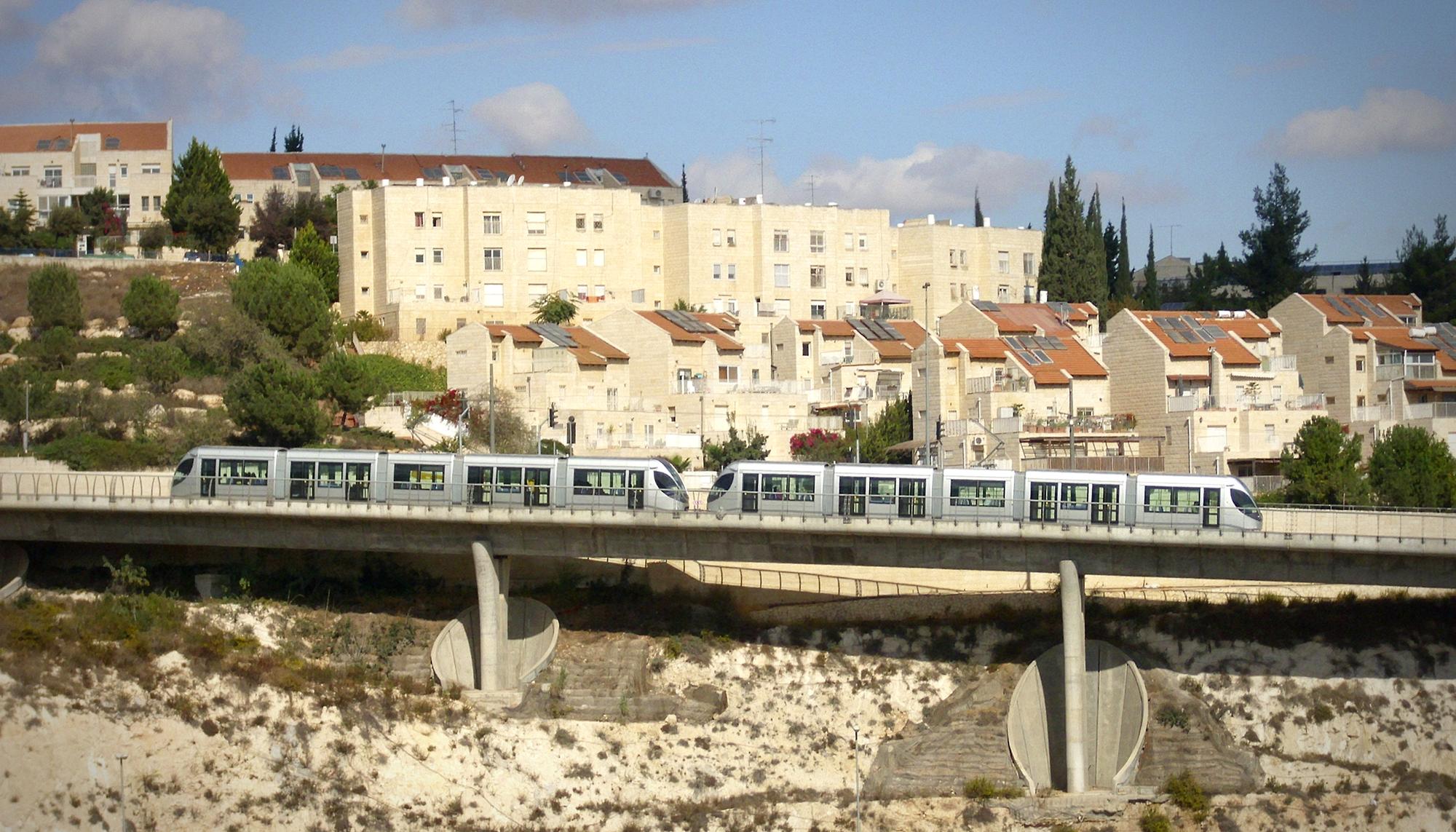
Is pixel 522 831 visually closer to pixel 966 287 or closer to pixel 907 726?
pixel 907 726

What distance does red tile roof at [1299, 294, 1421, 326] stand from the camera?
94.5 meters

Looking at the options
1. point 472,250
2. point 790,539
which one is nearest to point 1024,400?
point 790,539

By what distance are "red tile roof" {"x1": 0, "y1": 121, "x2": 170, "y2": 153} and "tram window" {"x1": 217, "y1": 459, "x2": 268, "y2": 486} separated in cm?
6659

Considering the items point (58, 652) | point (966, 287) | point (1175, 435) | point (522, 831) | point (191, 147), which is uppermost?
point (191, 147)

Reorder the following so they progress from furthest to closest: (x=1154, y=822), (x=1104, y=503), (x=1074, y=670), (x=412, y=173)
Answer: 1. (x=412, y=173)
2. (x=1104, y=503)
3. (x=1074, y=670)
4. (x=1154, y=822)

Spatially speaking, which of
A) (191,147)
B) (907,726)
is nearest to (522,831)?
(907,726)

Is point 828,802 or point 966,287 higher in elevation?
point 966,287

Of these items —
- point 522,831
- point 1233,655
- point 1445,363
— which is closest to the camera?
point 522,831

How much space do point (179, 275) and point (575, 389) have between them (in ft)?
96.0

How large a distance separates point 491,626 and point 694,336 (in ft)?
118

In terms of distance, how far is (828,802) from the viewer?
53.5m

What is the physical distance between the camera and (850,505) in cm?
5884

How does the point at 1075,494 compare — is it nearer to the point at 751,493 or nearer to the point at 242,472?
the point at 751,493

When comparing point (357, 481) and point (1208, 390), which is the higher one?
point (1208, 390)
